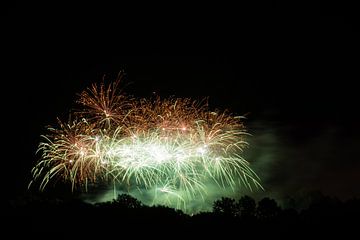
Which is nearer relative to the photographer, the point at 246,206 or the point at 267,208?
the point at 267,208

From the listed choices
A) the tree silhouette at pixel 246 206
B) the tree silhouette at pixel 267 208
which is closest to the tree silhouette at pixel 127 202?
the tree silhouette at pixel 246 206

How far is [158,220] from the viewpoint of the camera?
985 inches

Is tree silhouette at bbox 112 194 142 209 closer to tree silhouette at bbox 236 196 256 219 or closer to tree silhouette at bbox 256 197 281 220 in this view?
tree silhouette at bbox 236 196 256 219

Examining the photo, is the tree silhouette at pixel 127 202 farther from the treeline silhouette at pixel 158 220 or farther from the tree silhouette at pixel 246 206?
the tree silhouette at pixel 246 206

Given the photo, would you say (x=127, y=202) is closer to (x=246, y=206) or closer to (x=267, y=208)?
(x=246, y=206)

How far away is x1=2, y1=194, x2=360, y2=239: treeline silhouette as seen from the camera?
76.0ft

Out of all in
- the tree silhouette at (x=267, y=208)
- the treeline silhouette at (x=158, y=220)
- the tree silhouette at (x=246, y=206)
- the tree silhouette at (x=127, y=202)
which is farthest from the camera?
the tree silhouette at (x=246, y=206)

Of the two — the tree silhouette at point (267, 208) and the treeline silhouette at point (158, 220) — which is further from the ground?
the tree silhouette at point (267, 208)

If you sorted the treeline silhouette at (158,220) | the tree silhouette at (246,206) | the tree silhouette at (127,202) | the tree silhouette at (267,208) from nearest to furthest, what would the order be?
the treeline silhouette at (158,220), the tree silhouette at (127,202), the tree silhouette at (267,208), the tree silhouette at (246,206)

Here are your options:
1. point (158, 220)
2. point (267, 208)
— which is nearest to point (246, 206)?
point (267, 208)

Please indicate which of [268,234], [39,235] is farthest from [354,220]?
[39,235]

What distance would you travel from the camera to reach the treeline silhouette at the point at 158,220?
23172mm

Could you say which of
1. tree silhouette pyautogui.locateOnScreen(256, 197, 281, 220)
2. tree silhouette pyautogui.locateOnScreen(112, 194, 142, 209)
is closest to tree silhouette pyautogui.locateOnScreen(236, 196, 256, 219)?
tree silhouette pyautogui.locateOnScreen(256, 197, 281, 220)

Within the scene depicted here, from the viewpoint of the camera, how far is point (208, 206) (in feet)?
106
